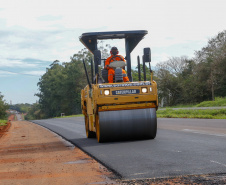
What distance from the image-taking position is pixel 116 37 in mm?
10695

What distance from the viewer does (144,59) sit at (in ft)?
31.1

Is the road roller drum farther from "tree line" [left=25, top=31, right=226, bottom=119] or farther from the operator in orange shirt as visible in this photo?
"tree line" [left=25, top=31, right=226, bottom=119]

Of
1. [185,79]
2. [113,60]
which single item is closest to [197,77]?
[185,79]

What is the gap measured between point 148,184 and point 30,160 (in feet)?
12.5

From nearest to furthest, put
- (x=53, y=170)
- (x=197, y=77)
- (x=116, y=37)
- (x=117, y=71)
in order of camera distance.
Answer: (x=53, y=170) < (x=117, y=71) < (x=116, y=37) < (x=197, y=77)

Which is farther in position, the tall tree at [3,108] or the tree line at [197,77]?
the tall tree at [3,108]

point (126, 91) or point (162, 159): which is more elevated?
point (126, 91)

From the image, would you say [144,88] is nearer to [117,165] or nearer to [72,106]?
[117,165]

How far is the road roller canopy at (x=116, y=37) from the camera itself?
1029 centimetres

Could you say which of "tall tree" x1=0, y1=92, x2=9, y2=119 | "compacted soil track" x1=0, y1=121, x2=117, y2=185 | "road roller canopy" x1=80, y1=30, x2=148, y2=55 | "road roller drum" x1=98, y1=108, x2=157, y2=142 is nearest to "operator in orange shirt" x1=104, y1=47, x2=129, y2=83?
"road roller canopy" x1=80, y1=30, x2=148, y2=55

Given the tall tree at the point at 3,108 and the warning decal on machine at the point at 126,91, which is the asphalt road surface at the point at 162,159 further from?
the tall tree at the point at 3,108

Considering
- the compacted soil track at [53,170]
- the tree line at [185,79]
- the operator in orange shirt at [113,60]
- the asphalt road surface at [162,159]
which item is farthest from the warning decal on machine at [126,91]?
the tree line at [185,79]

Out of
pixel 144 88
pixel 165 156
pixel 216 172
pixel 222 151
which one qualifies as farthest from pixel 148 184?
pixel 144 88

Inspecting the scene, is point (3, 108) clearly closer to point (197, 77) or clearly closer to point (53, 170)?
point (197, 77)
